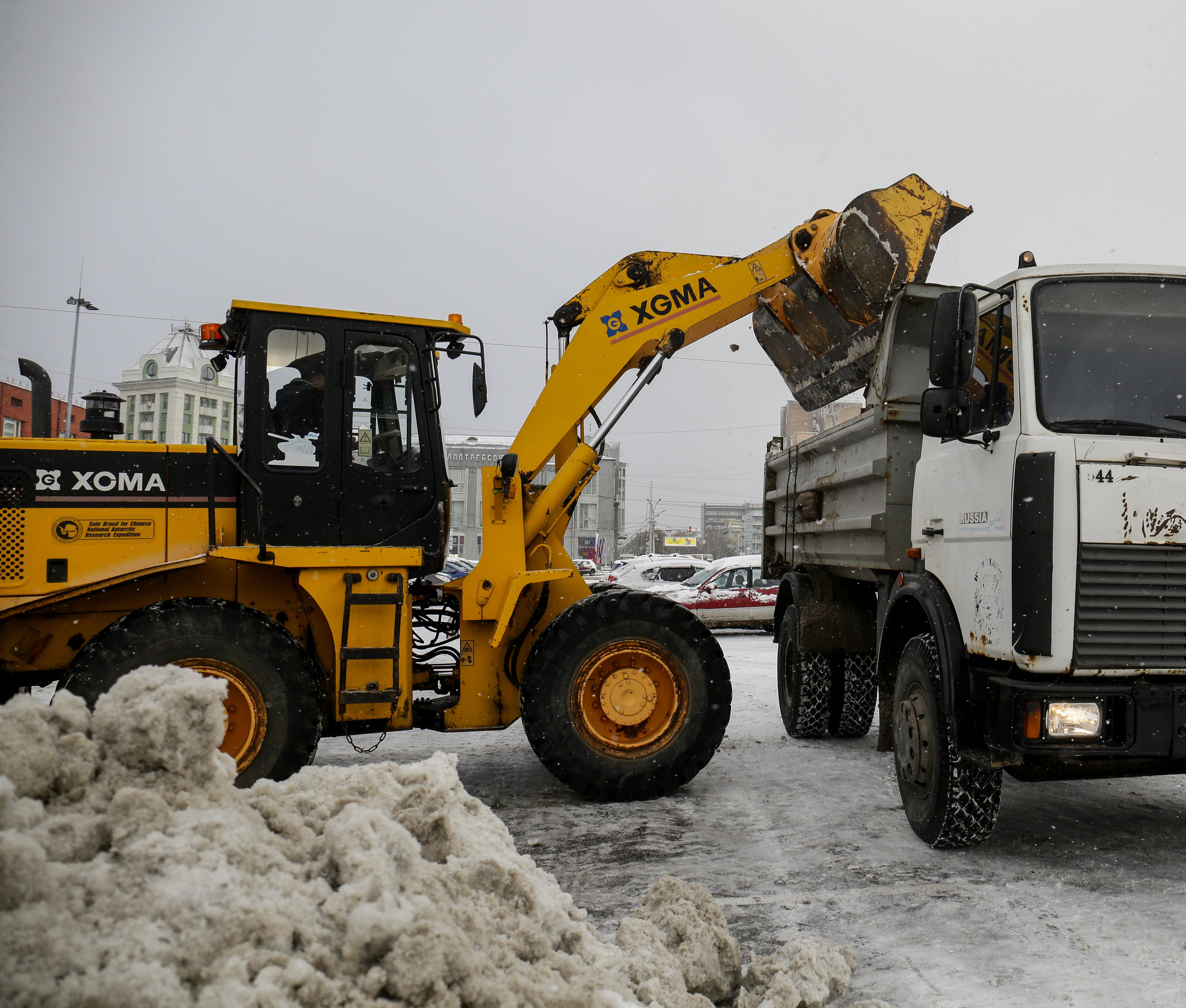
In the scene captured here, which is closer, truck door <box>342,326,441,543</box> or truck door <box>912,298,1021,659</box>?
truck door <box>912,298,1021,659</box>

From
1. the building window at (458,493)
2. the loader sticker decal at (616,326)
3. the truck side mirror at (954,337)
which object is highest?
the loader sticker decal at (616,326)

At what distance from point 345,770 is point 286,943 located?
3.37ft

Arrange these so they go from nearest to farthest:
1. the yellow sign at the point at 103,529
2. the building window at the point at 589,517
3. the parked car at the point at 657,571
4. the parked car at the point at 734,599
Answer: the yellow sign at the point at 103,529
the parked car at the point at 734,599
the parked car at the point at 657,571
the building window at the point at 589,517

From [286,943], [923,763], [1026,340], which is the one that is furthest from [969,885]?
[286,943]

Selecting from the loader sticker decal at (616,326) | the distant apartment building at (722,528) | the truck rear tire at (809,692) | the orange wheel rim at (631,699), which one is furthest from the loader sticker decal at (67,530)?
the distant apartment building at (722,528)

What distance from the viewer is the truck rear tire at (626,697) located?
5273mm

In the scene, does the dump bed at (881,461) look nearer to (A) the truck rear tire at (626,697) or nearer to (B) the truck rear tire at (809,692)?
(B) the truck rear tire at (809,692)

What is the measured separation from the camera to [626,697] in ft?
17.9

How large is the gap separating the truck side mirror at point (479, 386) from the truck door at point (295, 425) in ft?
2.82

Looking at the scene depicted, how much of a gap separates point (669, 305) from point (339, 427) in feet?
7.68

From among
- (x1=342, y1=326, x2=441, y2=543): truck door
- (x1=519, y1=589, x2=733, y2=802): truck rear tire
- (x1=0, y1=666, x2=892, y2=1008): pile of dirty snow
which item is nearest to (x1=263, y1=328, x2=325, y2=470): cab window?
(x1=342, y1=326, x2=441, y2=543): truck door

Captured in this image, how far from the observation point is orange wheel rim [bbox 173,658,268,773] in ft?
15.1

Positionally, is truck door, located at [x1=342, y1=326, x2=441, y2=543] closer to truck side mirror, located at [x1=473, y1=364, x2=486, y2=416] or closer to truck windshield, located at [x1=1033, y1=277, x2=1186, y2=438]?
truck side mirror, located at [x1=473, y1=364, x2=486, y2=416]

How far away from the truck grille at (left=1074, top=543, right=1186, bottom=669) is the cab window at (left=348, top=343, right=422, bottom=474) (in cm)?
366
